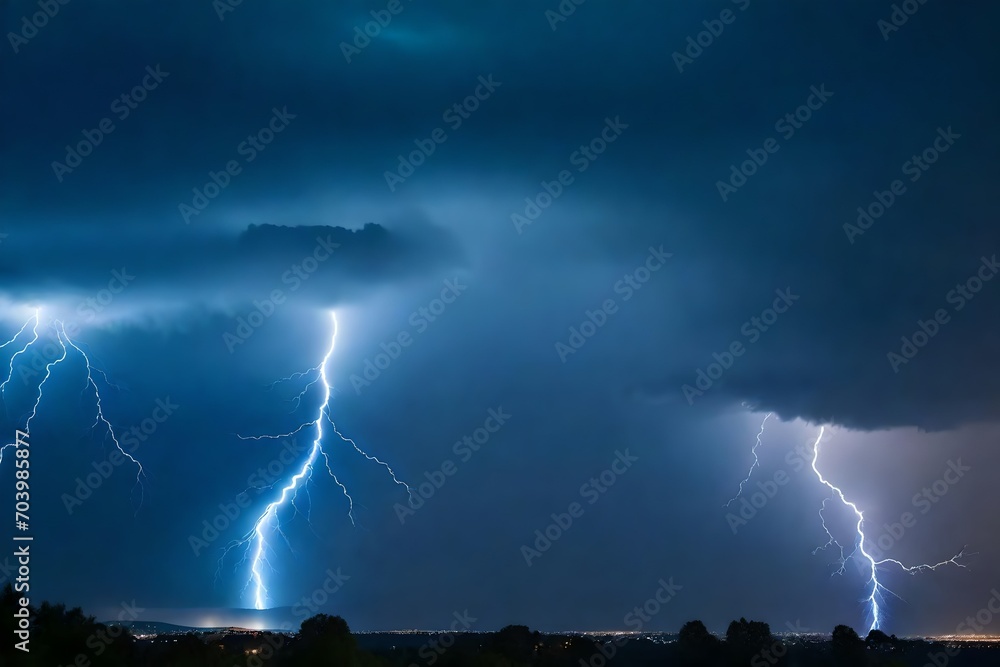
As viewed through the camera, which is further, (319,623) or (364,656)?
(319,623)

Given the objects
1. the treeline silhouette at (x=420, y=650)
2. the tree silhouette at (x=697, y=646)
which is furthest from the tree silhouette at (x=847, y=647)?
the tree silhouette at (x=697, y=646)

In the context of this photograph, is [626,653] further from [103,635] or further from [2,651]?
[2,651]

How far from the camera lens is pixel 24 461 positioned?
2703 centimetres

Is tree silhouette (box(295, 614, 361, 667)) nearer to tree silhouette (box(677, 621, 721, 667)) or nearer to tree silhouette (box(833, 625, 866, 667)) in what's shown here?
tree silhouette (box(677, 621, 721, 667))

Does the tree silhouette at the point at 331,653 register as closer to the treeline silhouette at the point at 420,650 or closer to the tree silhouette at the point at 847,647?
the treeline silhouette at the point at 420,650

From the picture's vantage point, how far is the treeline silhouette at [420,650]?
120 feet

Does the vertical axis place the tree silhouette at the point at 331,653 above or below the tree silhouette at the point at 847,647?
below

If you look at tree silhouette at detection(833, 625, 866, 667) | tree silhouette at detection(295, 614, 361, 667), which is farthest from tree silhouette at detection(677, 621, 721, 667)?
tree silhouette at detection(295, 614, 361, 667)

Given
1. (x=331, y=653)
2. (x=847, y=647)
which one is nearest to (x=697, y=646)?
(x=847, y=647)

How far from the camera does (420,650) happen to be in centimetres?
7494

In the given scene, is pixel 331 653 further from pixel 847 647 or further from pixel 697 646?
pixel 847 647

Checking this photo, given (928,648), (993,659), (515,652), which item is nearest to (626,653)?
(515,652)

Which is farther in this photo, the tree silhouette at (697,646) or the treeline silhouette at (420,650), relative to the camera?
the tree silhouette at (697,646)

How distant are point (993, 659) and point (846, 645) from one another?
5705cm
